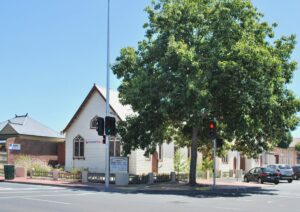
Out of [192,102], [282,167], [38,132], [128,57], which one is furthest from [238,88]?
[38,132]

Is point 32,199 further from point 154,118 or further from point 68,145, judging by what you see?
point 68,145

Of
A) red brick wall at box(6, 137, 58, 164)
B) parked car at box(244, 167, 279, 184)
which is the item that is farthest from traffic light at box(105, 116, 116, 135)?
red brick wall at box(6, 137, 58, 164)

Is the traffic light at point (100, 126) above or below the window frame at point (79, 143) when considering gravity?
above

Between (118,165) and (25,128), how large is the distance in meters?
21.5

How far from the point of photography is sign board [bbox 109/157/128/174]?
1204 inches

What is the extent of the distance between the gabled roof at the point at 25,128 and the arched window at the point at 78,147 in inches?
284

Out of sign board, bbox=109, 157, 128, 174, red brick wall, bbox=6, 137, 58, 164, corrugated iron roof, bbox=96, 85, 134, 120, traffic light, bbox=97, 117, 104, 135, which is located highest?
corrugated iron roof, bbox=96, 85, 134, 120

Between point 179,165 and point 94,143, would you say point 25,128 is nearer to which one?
point 94,143

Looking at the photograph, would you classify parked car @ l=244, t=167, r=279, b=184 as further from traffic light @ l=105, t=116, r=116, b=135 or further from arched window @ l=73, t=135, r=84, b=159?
traffic light @ l=105, t=116, r=116, b=135

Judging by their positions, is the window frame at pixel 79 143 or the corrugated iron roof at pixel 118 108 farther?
the window frame at pixel 79 143

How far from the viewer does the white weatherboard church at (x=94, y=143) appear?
41.2m

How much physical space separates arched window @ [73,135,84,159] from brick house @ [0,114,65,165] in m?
6.69

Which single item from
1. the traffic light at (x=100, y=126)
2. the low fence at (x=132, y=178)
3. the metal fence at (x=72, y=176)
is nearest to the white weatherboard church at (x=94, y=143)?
the low fence at (x=132, y=178)

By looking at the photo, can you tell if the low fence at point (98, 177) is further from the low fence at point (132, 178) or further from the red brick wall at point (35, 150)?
the red brick wall at point (35, 150)
